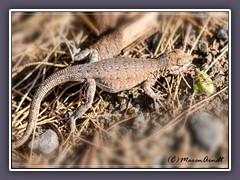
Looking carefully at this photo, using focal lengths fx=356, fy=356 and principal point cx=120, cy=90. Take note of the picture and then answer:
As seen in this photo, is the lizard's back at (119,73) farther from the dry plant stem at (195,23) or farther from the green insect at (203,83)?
the dry plant stem at (195,23)

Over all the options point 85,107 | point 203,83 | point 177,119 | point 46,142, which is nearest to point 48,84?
point 85,107

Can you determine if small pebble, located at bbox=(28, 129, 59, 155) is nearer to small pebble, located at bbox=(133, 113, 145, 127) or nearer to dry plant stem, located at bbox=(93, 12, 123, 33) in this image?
small pebble, located at bbox=(133, 113, 145, 127)

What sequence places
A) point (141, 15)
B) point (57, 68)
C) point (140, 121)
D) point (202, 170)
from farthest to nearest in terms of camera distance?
point (57, 68), point (141, 15), point (140, 121), point (202, 170)

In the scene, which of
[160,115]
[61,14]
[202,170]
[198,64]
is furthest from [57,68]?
[202,170]

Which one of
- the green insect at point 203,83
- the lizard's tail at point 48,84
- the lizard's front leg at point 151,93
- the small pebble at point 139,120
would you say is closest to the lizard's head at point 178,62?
the green insect at point 203,83
